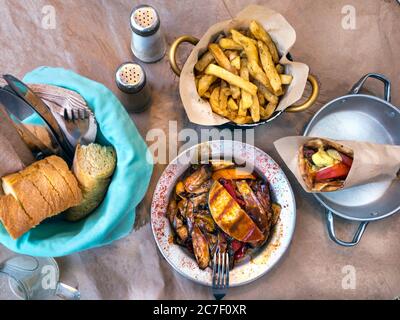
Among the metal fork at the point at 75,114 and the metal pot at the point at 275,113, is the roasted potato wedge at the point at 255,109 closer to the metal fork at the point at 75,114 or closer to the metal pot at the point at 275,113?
the metal pot at the point at 275,113

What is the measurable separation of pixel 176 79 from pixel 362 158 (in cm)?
43

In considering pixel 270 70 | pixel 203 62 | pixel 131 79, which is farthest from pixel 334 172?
pixel 131 79

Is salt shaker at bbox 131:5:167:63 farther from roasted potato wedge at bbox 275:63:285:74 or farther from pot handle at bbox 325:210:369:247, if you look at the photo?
pot handle at bbox 325:210:369:247

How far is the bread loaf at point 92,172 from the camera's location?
2.31 ft

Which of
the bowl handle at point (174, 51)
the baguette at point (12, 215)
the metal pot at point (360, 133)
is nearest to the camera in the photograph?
the baguette at point (12, 215)

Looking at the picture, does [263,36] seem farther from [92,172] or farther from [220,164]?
[92,172]

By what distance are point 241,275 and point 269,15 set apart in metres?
0.53

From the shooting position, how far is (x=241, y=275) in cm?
91

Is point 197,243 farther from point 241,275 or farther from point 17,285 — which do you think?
point 17,285

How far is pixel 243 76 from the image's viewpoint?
2.90 ft

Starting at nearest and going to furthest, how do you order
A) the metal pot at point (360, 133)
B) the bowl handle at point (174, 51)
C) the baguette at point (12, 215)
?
the baguette at point (12, 215) < the bowl handle at point (174, 51) < the metal pot at point (360, 133)

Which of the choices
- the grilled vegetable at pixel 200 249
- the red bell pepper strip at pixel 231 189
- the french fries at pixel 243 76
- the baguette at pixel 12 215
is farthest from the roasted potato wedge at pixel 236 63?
the baguette at pixel 12 215

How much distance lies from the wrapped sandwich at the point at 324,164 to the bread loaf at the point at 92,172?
1.34 ft

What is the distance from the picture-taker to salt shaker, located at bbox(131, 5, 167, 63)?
0.88 metres
